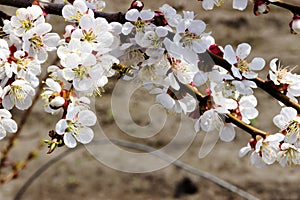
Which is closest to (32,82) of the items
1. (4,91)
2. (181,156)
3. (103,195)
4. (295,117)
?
(4,91)

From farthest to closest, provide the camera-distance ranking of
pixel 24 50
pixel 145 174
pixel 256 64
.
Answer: pixel 145 174 → pixel 256 64 → pixel 24 50

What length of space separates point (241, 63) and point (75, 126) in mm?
276

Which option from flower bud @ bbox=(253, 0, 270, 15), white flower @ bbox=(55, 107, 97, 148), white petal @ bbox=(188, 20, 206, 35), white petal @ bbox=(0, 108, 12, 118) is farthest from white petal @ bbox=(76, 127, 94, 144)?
flower bud @ bbox=(253, 0, 270, 15)

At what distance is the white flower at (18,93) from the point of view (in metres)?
0.75

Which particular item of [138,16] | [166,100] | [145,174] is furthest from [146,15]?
[145,174]

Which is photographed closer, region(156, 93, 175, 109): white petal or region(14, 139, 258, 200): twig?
region(156, 93, 175, 109): white petal

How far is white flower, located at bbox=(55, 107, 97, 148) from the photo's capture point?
769 mm

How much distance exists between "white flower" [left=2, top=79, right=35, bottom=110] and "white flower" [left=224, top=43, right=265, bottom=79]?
0.29 metres

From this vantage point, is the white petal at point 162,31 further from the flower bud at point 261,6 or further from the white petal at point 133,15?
the flower bud at point 261,6

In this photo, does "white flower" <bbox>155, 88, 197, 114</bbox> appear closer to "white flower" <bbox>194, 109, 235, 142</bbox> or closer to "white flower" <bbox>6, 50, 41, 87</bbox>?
"white flower" <bbox>194, 109, 235, 142</bbox>

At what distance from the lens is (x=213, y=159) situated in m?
2.30

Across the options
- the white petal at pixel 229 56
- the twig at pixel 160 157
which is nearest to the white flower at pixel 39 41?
the white petal at pixel 229 56

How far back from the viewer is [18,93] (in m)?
0.75

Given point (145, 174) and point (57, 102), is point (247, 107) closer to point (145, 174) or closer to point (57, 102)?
point (57, 102)
